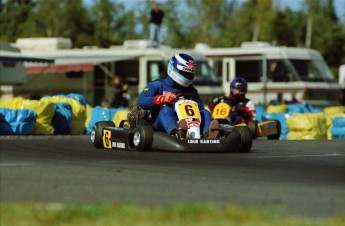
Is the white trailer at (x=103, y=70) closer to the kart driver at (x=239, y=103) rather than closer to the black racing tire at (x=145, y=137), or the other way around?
the kart driver at (x=239, y=103)

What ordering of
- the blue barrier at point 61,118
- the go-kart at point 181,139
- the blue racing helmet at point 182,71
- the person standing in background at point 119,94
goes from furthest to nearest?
the person standing in background at point 119,94 → the blue barrier at point 61,118 → the blue racing helmet at point 182,71 → the go-kart at point 181,139

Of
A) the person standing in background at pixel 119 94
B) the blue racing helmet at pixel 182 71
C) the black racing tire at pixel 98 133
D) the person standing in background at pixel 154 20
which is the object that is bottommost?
the person standing in background at pixel 119 94

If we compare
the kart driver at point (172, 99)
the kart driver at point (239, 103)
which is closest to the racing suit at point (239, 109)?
the kart driver at point (239, 103)

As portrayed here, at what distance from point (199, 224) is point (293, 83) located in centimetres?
3036

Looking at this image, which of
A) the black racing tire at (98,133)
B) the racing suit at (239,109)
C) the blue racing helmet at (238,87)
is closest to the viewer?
the black racing tire at (98,133)

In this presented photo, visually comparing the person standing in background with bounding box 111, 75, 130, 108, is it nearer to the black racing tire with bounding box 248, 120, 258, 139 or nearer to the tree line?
the black racing tire with bounding box 248, 120, 258, 139

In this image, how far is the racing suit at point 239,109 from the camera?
19.9 metres

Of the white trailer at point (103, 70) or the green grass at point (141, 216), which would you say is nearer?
the green grass at point (141, 216)

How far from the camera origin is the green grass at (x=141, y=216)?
24.2ft

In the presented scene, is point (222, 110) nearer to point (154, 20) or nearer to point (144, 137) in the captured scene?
point (144, 137)

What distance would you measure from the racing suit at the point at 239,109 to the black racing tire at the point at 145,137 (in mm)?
5987

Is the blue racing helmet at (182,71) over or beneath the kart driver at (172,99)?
over

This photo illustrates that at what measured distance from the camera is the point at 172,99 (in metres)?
14.5

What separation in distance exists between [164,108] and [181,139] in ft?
2.58
